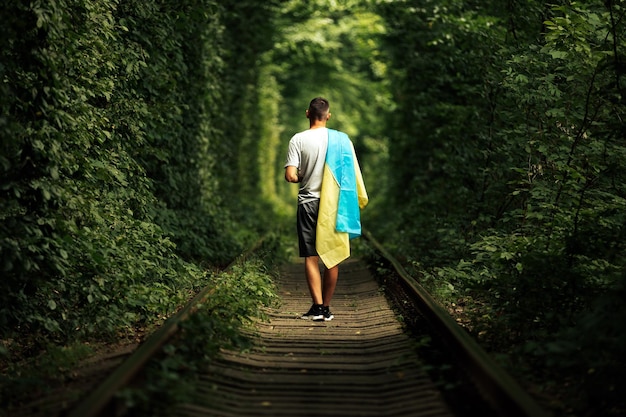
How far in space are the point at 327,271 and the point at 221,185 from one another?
10.4 meters

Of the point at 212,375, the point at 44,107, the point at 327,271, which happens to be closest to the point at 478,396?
the point at 212,375

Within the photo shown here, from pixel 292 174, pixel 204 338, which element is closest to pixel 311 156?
pixel 292 174

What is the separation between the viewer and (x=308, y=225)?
314 inches

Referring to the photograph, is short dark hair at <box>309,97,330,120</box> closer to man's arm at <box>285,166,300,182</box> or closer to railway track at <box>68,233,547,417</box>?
man's arm at <box>285,166,300,182</box>

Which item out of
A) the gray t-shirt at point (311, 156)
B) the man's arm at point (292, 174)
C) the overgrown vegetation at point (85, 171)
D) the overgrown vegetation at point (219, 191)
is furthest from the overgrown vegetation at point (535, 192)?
the overgrown vegetation at point (85, 171)

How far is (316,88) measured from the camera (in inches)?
1667

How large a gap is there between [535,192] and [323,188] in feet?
8.48

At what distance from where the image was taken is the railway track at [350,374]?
469cm

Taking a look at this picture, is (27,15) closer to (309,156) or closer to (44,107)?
(44,107)

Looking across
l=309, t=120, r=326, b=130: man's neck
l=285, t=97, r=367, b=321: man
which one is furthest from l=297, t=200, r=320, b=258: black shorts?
l=309, t=120, r=326, b=130: man's neck

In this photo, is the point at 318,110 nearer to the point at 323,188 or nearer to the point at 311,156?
the point at 311,156

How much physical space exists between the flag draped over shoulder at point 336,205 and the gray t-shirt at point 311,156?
0.22 ft

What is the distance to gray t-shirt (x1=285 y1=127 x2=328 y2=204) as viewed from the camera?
7969mm

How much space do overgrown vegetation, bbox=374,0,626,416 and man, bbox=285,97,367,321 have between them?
128 centimetres
